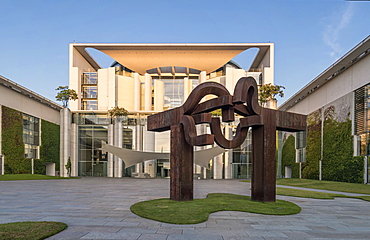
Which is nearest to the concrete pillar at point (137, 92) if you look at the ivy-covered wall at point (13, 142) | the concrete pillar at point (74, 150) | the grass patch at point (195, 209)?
the concrete pillar at point (74, 150)

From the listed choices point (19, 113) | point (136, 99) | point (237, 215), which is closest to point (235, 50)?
point (136, 99)

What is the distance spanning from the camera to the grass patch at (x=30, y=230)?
6.43 meters

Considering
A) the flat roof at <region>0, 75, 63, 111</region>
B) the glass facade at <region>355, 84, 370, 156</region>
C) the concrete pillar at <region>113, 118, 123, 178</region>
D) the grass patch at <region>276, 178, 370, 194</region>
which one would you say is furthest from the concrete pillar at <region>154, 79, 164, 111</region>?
the glass facade at <region>355, 84, 370, 156</region>

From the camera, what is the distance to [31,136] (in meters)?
36.5

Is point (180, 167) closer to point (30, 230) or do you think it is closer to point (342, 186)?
point (30, 230)

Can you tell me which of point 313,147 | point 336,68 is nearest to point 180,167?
point 336,68

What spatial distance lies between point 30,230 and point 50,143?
36.1 metres

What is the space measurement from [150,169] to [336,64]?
26277 mm

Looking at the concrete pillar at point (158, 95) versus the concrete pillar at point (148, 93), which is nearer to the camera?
the concrete pillar at point (148, 93)

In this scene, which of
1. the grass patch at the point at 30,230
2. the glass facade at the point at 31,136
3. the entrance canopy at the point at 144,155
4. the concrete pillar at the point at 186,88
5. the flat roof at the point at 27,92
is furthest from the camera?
the concrete pillar at the point at 186,88

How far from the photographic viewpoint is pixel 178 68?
180ft

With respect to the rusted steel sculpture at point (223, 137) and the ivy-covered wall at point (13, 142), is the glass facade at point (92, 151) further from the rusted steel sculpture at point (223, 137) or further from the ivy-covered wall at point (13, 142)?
the rusted steel sculpture at point (223, 137)

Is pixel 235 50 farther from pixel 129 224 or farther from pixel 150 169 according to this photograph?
pixel 129 224

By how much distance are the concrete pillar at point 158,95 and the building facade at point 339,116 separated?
21.1 meters
